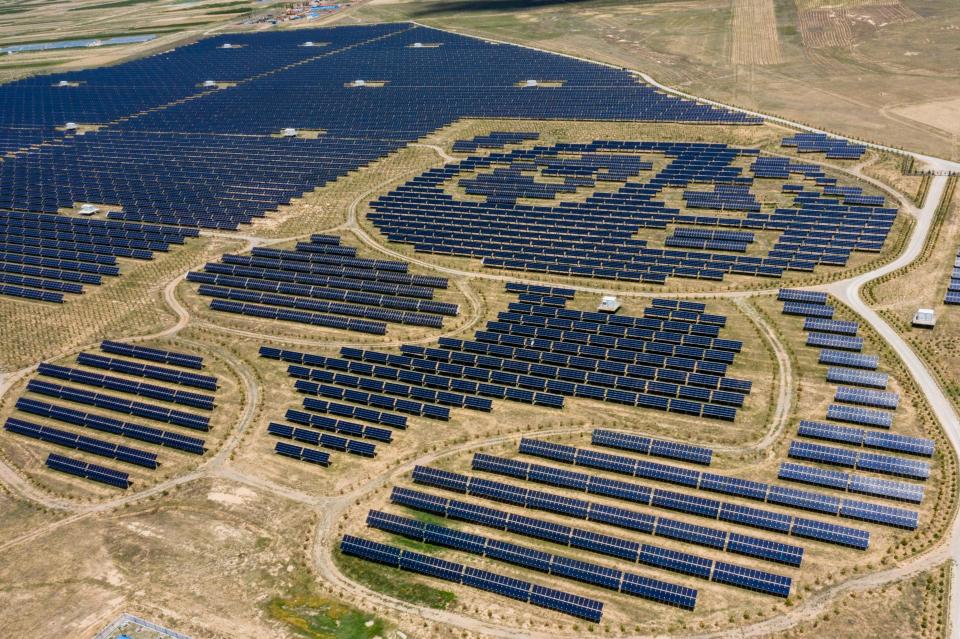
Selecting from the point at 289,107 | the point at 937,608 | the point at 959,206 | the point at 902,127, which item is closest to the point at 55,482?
the point at 937,608

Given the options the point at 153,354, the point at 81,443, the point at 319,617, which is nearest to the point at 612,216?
Answer: the point at 153,354

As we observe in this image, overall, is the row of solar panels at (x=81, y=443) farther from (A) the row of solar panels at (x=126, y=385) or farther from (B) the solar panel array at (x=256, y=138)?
(B) the solar panel array at (x=256, y=138)

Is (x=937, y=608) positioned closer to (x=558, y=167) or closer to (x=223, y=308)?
(x=223, y=308)

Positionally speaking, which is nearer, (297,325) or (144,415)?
(144,415)

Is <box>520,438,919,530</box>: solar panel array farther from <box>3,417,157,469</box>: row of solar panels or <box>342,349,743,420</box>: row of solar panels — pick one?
<box>3,417,157,469</box>: row of solar panels

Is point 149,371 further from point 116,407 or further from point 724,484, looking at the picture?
point 724,484

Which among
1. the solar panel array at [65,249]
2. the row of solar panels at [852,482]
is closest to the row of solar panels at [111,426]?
the solar panel array at [65,249]

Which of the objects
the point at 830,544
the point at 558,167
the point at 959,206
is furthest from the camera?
the point at 558,167
